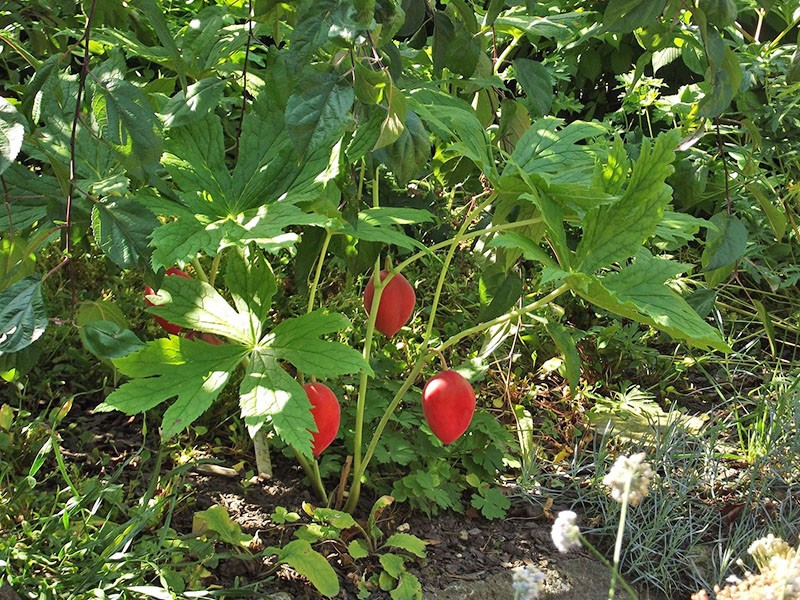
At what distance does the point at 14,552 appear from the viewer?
151 centimetres

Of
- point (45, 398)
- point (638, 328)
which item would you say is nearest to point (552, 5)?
point (638, 328)

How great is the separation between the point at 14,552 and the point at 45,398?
1.95 feet

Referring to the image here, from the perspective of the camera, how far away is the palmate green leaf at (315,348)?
1.41 m

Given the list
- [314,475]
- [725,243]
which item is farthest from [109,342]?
[725,243]

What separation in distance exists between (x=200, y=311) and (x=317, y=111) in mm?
606

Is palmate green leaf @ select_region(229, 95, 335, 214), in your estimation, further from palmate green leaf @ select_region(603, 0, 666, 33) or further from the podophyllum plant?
palmate green leaf @ select_region(603, 0, 666, 33)

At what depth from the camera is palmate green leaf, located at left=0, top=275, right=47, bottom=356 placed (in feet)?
3.58

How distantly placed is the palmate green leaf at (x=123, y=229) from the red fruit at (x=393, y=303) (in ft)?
1.79

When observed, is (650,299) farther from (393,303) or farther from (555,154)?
(393,303)

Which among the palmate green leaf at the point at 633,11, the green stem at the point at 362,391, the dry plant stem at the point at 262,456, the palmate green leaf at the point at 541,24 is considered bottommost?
the dry plant stem at the point at 262,456

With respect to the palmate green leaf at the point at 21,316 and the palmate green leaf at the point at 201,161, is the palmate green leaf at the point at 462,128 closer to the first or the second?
the palmate green leaf at the point at 201,161

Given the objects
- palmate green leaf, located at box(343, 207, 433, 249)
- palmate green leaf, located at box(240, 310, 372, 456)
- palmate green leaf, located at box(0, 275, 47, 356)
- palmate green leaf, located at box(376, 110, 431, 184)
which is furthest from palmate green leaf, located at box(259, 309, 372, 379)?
palmate green leaf, located at box(0, 275, 47, 356)

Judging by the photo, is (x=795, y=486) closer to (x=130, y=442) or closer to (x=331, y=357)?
(x=331, y=357)

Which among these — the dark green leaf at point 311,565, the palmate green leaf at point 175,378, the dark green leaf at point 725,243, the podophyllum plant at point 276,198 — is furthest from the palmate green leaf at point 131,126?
the dark green leaf at point 725,243
